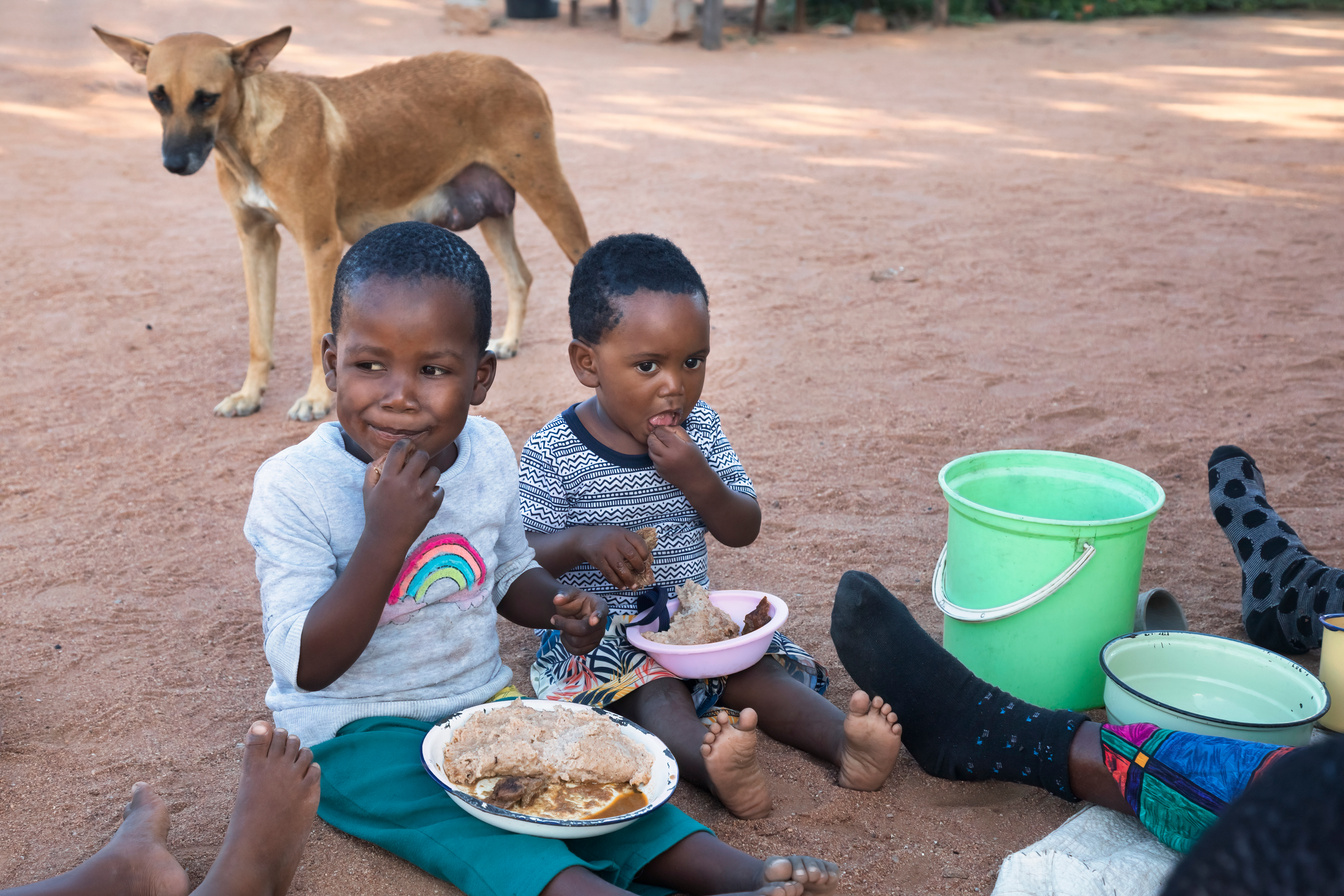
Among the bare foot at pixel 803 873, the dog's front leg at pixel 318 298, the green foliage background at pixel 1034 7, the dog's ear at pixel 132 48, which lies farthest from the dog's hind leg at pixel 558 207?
the green foliage background at pixel 1034 7

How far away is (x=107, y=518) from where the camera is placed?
362cm

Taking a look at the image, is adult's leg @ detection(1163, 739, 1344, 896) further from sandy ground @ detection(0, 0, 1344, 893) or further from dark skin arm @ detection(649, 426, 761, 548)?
dark skin arm @ detection(649, 426, 761, 548)

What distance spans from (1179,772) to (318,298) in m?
3.63

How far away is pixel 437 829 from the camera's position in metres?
1.93

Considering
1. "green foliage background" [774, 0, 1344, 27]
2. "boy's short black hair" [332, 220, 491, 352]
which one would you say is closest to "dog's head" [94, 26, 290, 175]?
"boy's short black hair" [332, 220, 491, 352]

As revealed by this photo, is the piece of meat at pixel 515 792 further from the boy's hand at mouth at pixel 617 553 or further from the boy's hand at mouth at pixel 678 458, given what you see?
the boy's hand at mouth at pixel 678 458

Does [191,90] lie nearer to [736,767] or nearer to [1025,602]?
[736,767]

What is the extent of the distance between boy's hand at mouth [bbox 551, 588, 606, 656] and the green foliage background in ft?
52.6

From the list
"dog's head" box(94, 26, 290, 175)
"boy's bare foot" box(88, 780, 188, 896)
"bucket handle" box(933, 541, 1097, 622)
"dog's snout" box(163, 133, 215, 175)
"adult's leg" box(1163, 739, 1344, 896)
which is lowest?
"boy's bare foot" box(88, 780, 188, 896)

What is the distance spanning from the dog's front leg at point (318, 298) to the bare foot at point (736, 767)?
281 centimetres

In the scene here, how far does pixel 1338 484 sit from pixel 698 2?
1499 centimetres

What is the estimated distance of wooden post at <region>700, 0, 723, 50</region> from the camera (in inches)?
568

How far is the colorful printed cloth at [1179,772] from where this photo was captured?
6.28ft

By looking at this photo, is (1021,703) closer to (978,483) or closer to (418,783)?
(978,483)
